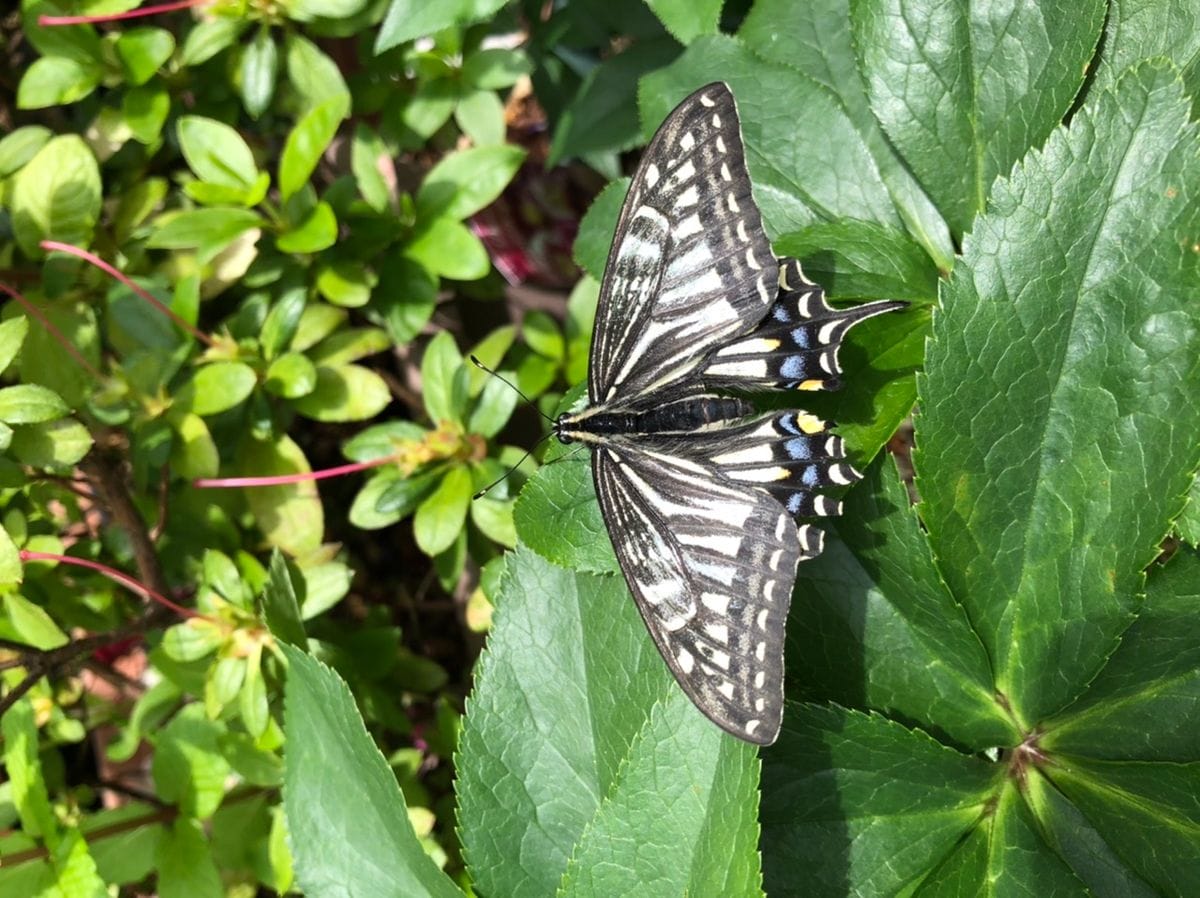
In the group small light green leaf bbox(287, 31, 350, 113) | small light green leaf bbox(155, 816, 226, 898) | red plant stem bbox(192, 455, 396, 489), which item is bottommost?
small light green leaf bbox(155, 816, 226, 898)

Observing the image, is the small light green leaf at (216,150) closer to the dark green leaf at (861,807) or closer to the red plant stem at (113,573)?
the red plant stem at (113,573)

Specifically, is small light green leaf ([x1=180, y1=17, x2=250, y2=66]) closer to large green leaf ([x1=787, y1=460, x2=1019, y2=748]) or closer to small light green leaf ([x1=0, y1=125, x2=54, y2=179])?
small light green leaf ([x1=0, y1=125, x2=54, y2=179])

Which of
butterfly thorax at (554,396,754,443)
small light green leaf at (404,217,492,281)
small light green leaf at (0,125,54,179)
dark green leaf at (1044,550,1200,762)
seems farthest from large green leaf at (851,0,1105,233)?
small light green leaf at (0,125,54,179)

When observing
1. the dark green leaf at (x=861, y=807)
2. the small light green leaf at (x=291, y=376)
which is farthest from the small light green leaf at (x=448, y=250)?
the dark green leaf at (x=861, y=807)

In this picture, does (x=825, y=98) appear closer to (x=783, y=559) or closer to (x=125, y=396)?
(x=783, y=559)

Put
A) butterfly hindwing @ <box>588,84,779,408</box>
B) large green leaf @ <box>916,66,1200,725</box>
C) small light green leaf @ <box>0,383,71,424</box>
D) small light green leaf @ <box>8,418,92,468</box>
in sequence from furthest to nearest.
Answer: small light green leaf @ <box>8,418,92,468</box>
small light green leaf @ <box>0,383,71,424</box>
butterfly hindwing @ <box>588,84,779,408</box>
large green leaf @ <box>916,66,1200,725</box>

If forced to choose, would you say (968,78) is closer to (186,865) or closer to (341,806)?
(341,806)
